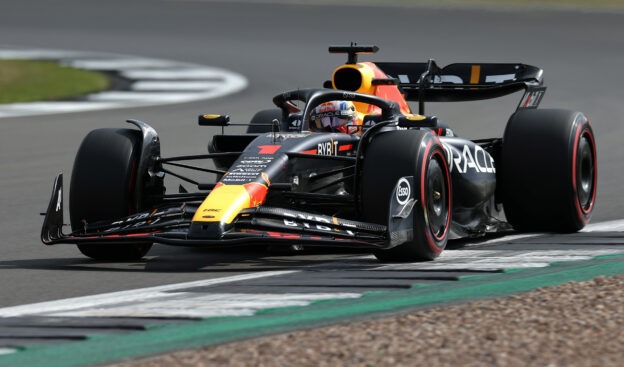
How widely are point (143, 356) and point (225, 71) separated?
720 inches

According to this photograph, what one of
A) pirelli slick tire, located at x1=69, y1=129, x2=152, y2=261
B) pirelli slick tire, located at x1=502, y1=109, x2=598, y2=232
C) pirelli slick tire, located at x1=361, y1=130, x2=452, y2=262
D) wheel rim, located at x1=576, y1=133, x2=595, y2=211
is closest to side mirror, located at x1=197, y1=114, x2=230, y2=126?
pirelli slick tire, located at x1=69, y1=129, x2=152, y2=261

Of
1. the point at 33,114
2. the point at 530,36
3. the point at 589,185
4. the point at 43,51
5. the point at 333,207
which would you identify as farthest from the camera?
the point at 530,36

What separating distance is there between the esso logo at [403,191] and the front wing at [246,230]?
201 mm

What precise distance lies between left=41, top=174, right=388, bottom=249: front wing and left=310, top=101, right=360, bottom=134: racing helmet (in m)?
1.63

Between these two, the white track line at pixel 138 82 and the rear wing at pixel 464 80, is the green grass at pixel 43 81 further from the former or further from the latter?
the rear wing at pixel 464 80

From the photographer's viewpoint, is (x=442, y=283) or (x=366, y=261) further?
(x=366, y=261)

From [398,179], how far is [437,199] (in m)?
0.60

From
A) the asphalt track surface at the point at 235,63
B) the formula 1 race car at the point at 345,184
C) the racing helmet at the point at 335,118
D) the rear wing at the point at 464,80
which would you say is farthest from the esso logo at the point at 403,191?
the rear wing at the point at 464,80

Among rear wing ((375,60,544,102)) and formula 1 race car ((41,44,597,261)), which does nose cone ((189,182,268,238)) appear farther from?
rear wing ((375,60,544,102))

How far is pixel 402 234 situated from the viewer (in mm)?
8117

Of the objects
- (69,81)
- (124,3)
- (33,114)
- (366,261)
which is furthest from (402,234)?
(124,3)

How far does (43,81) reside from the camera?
Result: 71.3 feet

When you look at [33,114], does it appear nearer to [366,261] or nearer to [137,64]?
[137,64]

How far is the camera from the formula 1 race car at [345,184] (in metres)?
8.12
